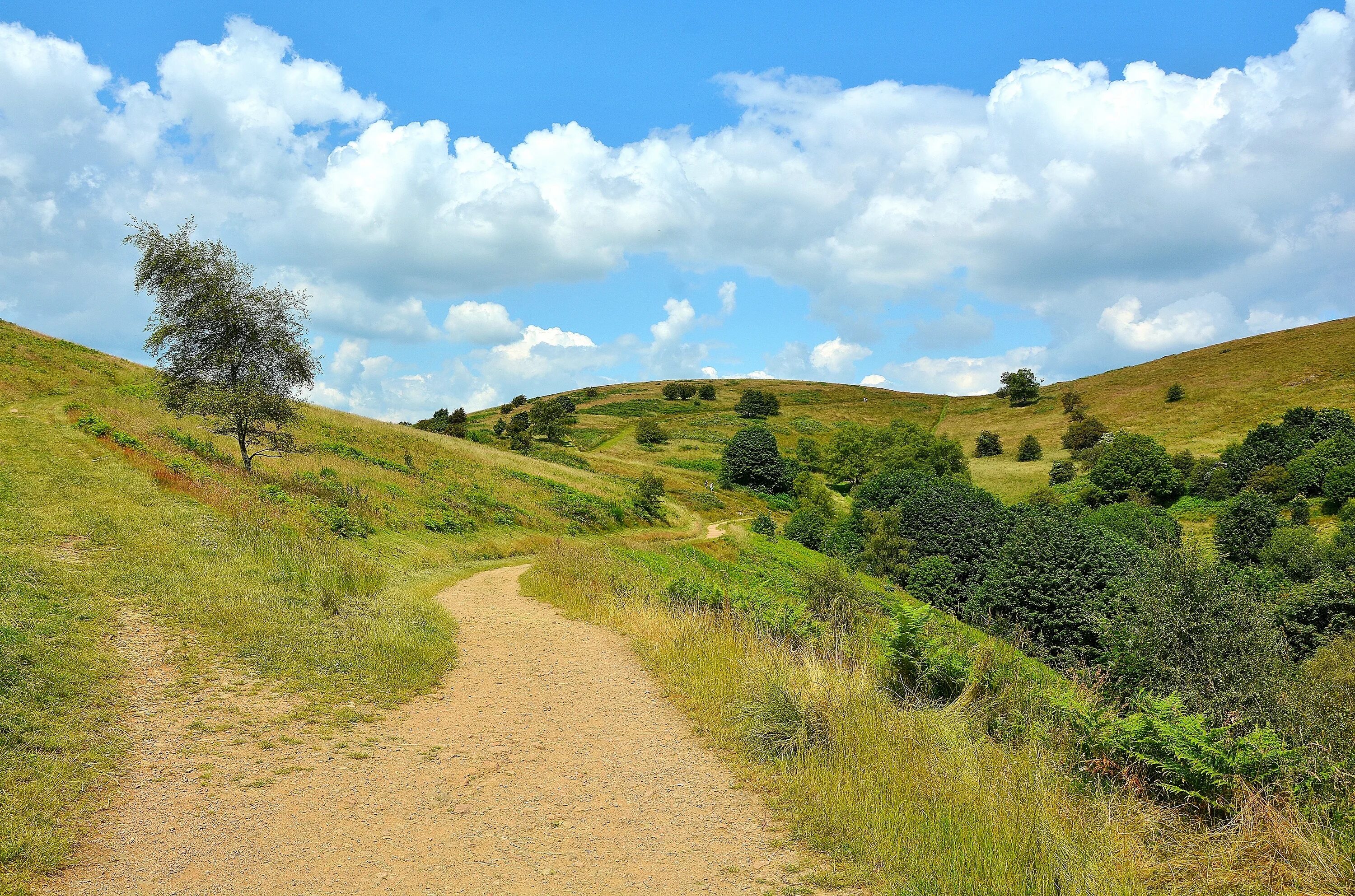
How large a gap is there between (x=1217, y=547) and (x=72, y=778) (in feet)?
199

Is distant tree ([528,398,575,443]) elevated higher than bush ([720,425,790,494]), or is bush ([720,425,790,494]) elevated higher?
distant tree ([528,398,575,443])

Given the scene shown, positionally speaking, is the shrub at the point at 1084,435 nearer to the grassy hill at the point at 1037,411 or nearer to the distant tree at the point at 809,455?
the grassy hill at the point at 1037,411

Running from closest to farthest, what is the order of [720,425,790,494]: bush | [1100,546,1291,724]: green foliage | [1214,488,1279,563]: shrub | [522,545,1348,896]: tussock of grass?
[522,545,1348,896]: tussock of grass
[1100,546,1291,724]: green foliage
[1214,488,1279,563]: shrub
[720,425,790,494]: bush

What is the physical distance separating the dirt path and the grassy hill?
169 ft

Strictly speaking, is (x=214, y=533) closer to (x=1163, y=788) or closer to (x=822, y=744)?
(x=822, y=744)

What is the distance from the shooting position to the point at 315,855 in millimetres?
4590

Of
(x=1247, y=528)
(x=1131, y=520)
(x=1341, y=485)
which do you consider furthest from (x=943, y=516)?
(x=1341, y=485)

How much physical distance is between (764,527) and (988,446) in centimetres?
5193

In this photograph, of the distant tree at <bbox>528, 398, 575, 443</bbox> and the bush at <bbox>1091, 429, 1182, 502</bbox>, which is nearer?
the bush at <bbox>1091, 429, 1182, 502</bbox>

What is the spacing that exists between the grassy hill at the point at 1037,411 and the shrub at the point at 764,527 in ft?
15.9

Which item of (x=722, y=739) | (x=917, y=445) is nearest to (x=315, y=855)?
(x=722, y=739)

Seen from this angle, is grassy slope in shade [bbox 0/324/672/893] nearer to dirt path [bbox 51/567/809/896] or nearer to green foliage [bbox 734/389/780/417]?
dirt path [bbox 51/567/809/896]

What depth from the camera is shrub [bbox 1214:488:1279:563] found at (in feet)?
156

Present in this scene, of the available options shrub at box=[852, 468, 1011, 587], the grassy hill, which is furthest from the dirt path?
the grassy hill
